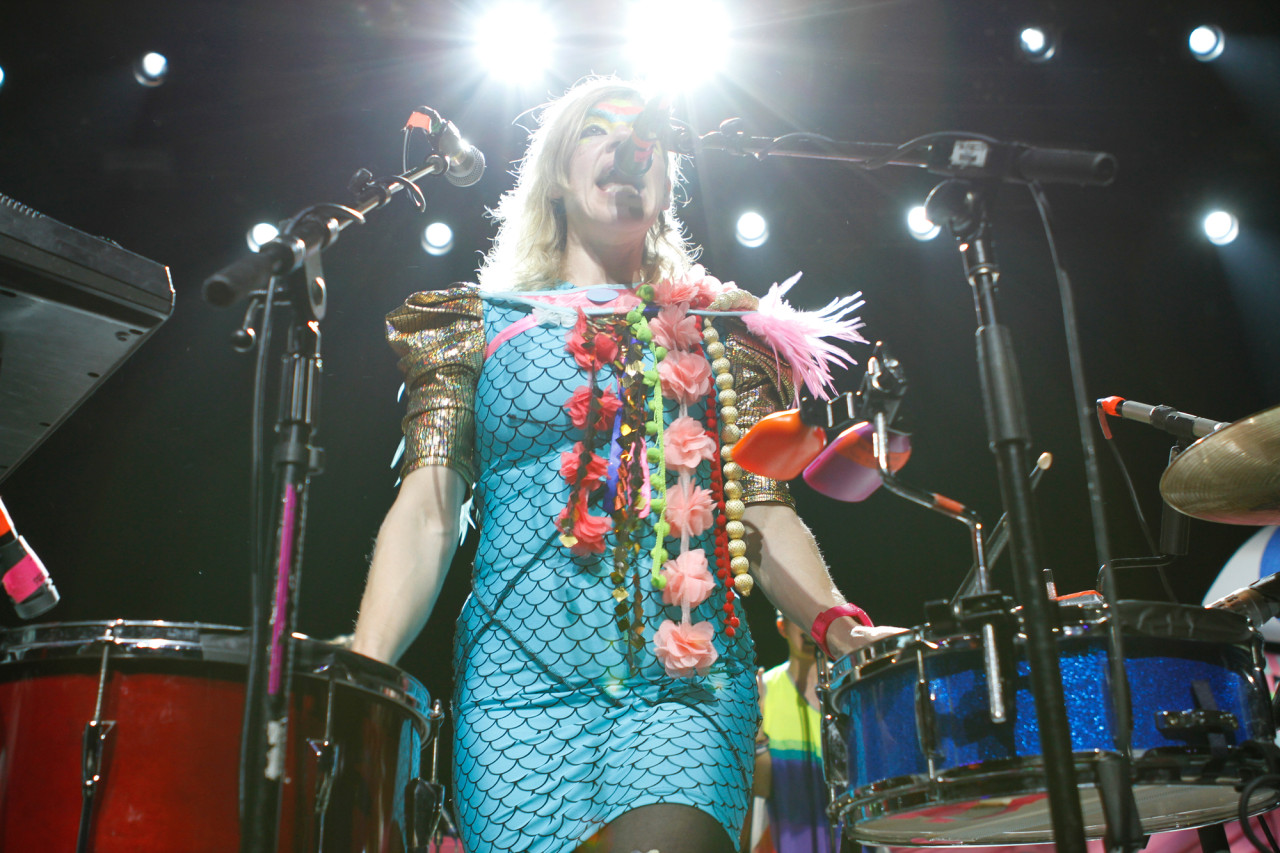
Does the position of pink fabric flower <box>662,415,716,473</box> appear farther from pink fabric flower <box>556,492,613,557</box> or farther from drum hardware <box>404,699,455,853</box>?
drum hardware <box>404,699,455,853</box>

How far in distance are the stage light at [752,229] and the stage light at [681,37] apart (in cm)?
78

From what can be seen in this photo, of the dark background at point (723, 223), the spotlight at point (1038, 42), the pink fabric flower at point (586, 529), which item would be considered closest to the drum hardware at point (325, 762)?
the pink fabric flower at point (586, 529)

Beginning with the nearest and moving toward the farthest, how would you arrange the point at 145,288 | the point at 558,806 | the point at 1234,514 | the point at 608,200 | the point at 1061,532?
the point at 558,806, the point at 145,288, the point at 608,200, the point at 1234,514, the point at 1061,532

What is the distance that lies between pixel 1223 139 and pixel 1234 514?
9.92 feet

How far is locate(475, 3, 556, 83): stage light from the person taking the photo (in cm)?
439

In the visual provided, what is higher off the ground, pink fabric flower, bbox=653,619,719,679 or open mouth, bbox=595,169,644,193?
open mouth, bbox=595,169,644,193

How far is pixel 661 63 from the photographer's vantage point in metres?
4.44

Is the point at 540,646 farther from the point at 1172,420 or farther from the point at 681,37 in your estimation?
the point at 681,37

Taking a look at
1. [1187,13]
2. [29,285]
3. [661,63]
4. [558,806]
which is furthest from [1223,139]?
[29,285]

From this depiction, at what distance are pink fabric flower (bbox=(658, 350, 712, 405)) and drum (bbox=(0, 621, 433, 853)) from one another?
85cm

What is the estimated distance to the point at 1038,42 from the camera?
466 centimetres

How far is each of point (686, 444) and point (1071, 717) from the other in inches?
33.2

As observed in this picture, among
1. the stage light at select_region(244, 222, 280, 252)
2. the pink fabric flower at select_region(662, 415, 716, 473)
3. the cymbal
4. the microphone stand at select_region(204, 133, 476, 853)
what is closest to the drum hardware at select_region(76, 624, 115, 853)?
the microphone stand at select_region(204, 133, 476, 853)

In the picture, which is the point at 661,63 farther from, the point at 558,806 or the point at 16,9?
the point at 558,806
